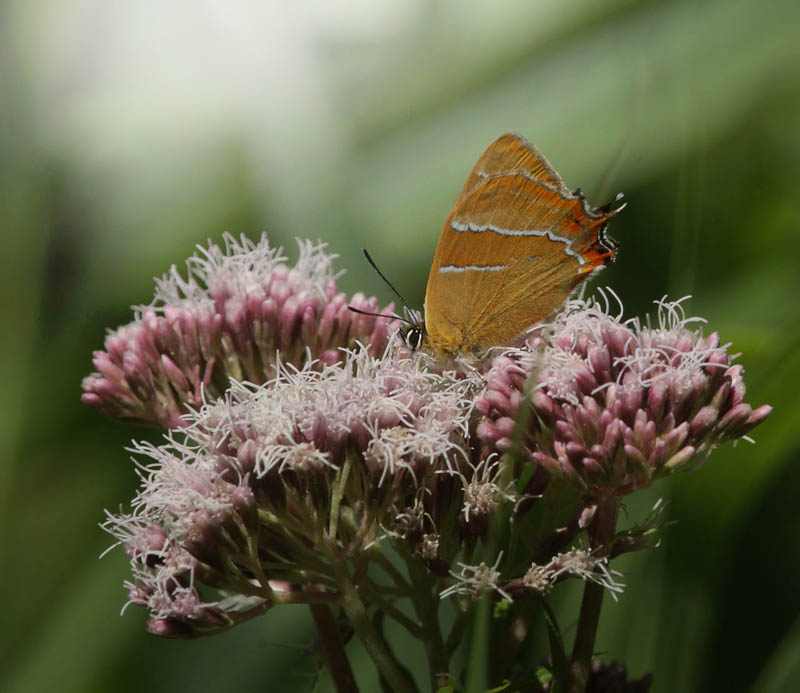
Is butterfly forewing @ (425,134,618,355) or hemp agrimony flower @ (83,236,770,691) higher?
butterfly forewing @ (425,134,618,355)

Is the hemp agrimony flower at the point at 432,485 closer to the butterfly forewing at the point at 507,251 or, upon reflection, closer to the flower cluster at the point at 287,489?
the flower cluster at the point at 287,489

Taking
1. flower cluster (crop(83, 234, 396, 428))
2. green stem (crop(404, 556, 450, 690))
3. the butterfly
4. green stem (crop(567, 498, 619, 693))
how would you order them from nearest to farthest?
1. green stem (crop(567, 498, 619, 693))
2. green stem (crop(404, 556, 450, 690))
3. the butterfly
4. flower cluster (crop(83, 234, 396, 428))

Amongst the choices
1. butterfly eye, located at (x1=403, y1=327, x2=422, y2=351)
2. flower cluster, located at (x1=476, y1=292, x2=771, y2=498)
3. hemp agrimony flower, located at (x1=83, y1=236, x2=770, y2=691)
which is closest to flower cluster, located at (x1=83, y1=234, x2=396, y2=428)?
butterfly eye, located at (x1=403, y1=327, x2=422, y2=351)

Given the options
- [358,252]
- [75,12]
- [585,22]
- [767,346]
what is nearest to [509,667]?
[767,346]

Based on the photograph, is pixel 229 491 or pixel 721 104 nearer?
pixel 229 491

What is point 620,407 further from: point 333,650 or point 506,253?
point 333,650

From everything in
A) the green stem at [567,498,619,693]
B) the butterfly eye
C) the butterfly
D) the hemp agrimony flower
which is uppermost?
the butterfly

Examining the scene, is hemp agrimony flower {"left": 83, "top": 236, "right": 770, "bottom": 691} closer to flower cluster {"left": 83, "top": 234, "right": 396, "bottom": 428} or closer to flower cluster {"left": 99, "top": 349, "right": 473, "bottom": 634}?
flower cluster {"left": 99, "top": 349, "right": 473, "bottom": 634}

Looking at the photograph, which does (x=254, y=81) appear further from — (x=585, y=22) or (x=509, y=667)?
(x=509, y=667)
